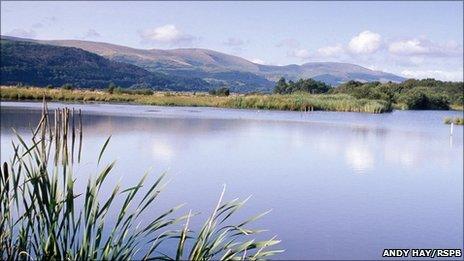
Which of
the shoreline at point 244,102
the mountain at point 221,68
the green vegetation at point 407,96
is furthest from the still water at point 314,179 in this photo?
the mountain at point 221,68

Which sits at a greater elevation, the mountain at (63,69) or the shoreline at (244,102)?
the mountain at (63,69)

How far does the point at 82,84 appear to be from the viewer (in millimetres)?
80750

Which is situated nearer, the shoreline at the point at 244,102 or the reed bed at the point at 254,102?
the shoreline at the point at 244,102

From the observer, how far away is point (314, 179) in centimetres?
864

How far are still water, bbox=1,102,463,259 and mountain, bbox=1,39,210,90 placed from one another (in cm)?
5905

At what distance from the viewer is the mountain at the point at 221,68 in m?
140

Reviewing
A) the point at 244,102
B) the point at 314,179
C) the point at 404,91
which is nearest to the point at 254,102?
the point at 244,102

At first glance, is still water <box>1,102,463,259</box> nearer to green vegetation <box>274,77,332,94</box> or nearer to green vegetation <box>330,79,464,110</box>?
green vegetation <box>330,79,464,110</box>

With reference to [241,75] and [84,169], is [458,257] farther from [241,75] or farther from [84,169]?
[241,75]

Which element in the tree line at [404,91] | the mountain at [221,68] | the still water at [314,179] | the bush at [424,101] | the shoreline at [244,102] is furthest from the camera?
the mountain at [221,68]

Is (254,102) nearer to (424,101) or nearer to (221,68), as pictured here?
(424,101)

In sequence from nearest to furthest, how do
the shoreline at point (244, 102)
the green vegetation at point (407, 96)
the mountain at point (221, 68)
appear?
the shoreline at point (244, 102) → the green vegetation at point (407, 96) → the mountain at point (221, 68)

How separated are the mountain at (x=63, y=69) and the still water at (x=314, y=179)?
2325 inches

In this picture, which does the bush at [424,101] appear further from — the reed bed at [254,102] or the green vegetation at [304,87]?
the green vegetation at [304,87]
